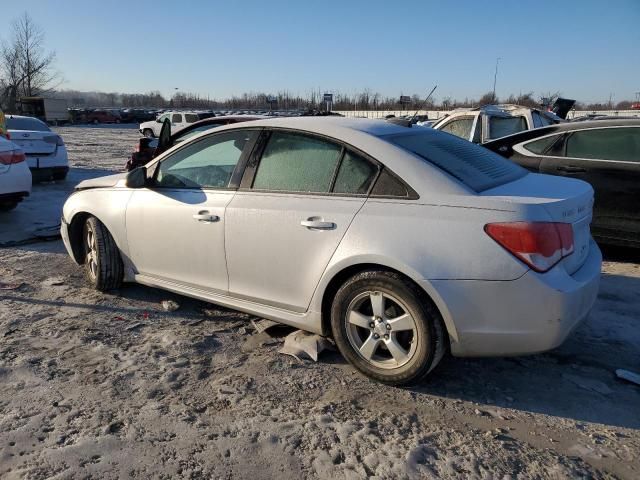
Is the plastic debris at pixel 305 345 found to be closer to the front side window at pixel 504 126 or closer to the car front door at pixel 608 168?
the car front door at pixel 608 168

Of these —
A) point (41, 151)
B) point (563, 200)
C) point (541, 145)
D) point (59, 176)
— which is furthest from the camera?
point (59, 176)

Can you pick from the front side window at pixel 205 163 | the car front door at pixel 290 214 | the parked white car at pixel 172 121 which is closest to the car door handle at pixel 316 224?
the car front door at pixel 290 214

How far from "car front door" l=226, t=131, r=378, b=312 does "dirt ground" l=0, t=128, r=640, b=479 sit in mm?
521

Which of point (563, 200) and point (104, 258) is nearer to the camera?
point (563, 200)

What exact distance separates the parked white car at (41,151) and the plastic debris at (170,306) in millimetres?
7772

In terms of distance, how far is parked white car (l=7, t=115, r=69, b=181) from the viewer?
10820 millimetres

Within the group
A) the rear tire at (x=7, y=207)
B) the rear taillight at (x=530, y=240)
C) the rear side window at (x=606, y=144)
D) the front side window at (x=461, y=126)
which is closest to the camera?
the rear taillight at (x=530, y=240)

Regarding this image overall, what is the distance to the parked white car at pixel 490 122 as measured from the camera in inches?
402

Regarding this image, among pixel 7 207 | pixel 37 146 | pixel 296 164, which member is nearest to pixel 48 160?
pixel 37 146

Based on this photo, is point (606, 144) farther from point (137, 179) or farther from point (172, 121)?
point (172, 121)

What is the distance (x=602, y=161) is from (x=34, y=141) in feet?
33.6

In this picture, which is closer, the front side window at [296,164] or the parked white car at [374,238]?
the parked white car at [374,238]

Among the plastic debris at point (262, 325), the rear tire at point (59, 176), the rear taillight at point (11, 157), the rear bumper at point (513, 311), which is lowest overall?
the plastic debris at point (262, 325)

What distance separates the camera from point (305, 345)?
3730 mm
